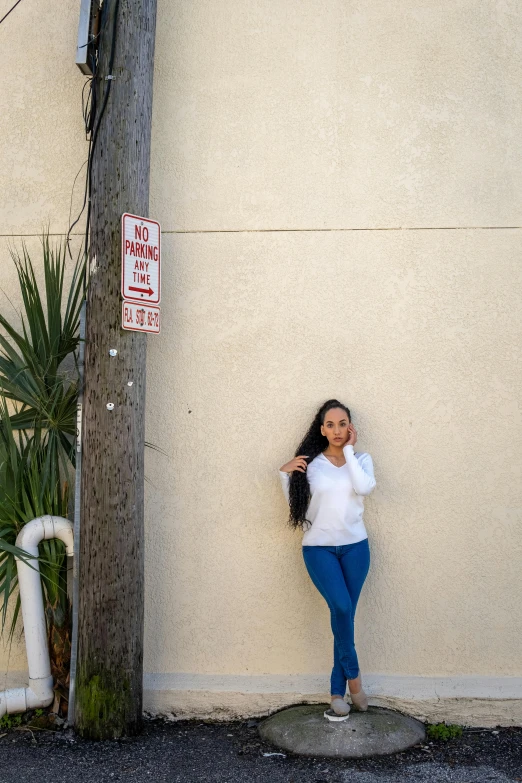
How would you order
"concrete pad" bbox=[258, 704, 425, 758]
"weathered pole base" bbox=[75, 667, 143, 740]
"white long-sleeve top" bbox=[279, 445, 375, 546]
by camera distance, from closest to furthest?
1. "concrete pad" bbox=[258, 704, 425, 758]
2. "weathered pole base" bbox=[75, 667, 143, 740]
3. "white long-sleeve top" bbox=[279, 445, 375, 546]

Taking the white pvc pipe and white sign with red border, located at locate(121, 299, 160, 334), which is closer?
white sign with red border, located at locate(121, 299, 160, 334)

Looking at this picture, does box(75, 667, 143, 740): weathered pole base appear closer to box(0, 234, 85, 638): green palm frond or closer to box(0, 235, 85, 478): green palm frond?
box(0, 234, 85, 638): green palm frond

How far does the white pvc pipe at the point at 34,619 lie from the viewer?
15.1ft

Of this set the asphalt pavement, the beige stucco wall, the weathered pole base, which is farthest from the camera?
the beige stucco wall

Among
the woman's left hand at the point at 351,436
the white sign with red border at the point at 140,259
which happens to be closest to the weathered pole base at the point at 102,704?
the woman's left hand at the point at 351,436

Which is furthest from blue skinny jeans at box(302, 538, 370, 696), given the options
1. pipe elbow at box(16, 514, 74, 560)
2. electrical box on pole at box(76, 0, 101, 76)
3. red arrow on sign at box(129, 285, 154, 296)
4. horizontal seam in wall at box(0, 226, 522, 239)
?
electrical box on pole at box(76, 0, 101, 76)

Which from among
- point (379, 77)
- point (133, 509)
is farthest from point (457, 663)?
point (379, 77)

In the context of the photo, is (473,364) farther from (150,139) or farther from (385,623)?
(150,139)

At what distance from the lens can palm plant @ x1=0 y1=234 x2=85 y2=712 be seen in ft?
15.2

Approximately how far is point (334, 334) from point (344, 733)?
2.28 meters

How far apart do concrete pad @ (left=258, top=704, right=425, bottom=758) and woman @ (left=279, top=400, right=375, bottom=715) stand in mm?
104

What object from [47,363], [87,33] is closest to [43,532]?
[47,363]

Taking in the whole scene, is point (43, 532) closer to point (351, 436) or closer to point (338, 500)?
point (338, 500)

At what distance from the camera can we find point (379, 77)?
5.01 meters
